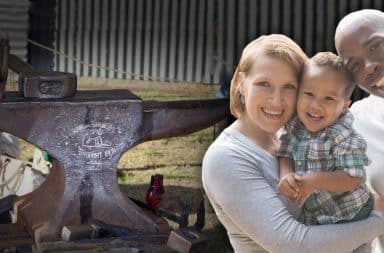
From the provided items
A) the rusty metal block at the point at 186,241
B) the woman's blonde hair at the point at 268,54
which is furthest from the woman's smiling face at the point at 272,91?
the rusty metal block at the point at 186,241

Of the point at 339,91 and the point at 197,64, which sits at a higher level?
the point at 339,91

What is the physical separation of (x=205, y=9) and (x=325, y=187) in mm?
5920

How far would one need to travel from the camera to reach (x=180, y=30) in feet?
24.7

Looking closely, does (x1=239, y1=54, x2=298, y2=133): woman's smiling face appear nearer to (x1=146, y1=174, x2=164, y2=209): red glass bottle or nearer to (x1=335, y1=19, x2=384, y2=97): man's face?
(x1=335, y1=19, x2=384, y2=97): man's face

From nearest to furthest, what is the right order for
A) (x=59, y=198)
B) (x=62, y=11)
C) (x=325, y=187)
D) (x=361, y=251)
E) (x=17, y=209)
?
(x=325, y=187)
(x=361, y=251)
(x=59, y=198)
(x=17, y=209)
(x=62, y=11)

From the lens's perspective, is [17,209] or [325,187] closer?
[325,187]

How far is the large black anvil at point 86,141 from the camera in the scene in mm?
2576

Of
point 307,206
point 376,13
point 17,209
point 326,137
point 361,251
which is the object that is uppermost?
point 376,13

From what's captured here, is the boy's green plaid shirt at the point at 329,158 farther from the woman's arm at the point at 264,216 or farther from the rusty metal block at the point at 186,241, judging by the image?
the rusty metal block at the point at 186,241

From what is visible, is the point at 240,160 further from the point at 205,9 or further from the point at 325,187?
the point at 205,9

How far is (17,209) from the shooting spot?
2.93 meters

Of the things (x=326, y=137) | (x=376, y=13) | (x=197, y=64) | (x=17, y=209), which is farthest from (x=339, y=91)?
(x=197, y=64)

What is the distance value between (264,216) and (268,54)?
0.33 m

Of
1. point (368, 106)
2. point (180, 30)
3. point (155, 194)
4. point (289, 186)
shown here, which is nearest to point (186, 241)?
point (155, 194)
